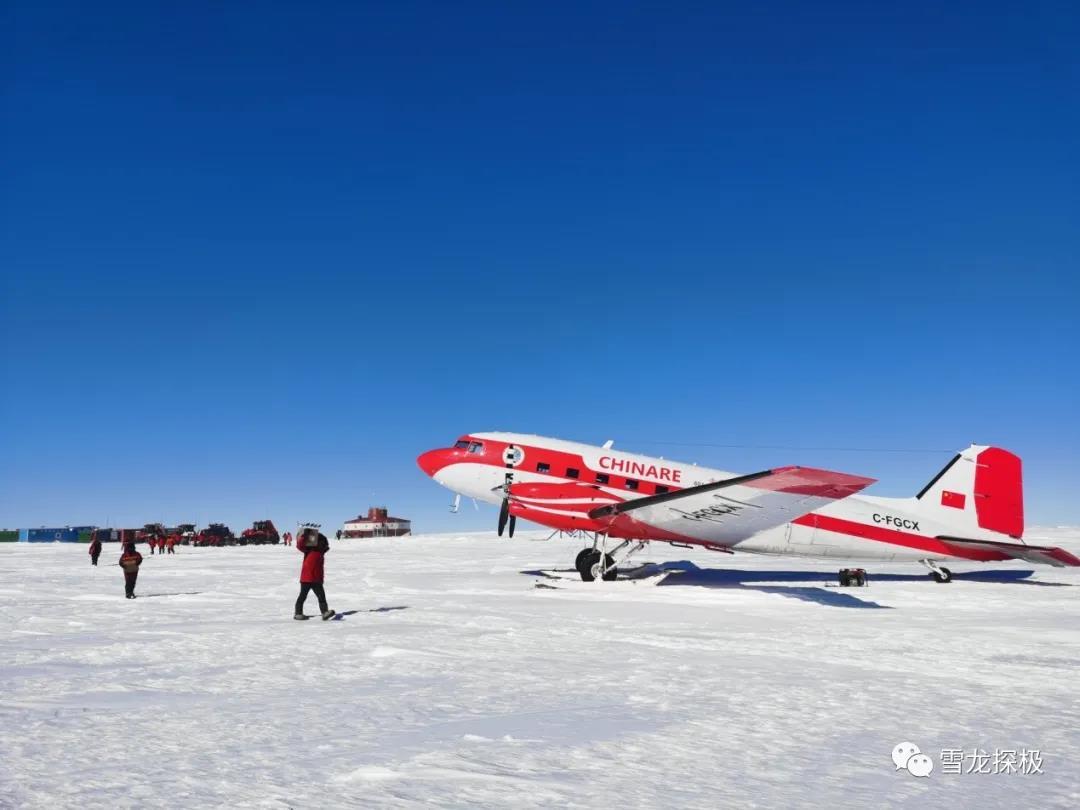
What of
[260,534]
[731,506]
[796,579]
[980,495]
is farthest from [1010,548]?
[260,534]

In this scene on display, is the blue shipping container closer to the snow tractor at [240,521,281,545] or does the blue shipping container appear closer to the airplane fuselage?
the snow tractor at [240,521,281,545]

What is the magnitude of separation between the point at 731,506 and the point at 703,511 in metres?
0.85

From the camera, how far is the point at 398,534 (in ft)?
328

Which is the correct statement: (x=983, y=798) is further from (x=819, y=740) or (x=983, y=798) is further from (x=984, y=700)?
(x=984, y=700)

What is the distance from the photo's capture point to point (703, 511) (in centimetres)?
2072

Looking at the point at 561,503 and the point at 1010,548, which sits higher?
the point at 561,503

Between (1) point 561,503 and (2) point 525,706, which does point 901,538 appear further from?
(2) point 525,706

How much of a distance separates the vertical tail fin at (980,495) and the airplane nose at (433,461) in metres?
17.2

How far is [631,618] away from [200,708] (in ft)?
31.7

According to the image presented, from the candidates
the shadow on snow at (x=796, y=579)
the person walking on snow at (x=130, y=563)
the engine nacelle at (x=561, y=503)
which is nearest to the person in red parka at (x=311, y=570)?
the person walking on snow at (x=130, y=563)

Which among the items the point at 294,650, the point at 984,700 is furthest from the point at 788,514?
the point at 294,650

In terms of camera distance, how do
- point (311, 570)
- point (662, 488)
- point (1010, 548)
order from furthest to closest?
point (1010, 548), point (662, 488), point (311, 570)

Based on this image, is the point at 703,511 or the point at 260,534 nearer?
the point at 703,511

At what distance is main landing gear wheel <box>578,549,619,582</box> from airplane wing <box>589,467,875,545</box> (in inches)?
44.9
